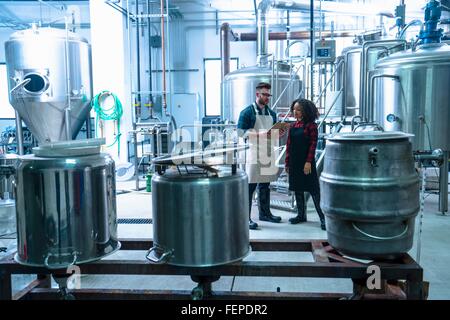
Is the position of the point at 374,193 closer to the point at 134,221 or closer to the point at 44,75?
the point at 134,221

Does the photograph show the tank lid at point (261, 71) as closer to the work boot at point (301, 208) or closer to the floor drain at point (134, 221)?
the work boot at point (301, 208)

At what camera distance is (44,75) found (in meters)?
4.32

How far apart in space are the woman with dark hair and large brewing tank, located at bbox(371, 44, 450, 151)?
1.11 m

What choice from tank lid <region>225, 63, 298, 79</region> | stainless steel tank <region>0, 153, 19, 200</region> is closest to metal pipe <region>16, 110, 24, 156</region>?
stainless steel tank <region>0, 153, 19, 200</region>

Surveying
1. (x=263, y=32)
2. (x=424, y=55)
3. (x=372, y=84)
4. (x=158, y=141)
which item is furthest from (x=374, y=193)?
(x=263, y=32)

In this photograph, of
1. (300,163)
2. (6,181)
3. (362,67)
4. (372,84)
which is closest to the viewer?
(6,181)

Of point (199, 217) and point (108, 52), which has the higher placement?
point (108, 52)

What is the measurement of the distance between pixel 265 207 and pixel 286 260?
1085mm

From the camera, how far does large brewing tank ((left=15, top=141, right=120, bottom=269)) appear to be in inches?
50.8

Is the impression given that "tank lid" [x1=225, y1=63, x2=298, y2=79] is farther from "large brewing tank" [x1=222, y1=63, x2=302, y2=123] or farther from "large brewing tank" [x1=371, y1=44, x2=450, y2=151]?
"large brewing tank" [x1=371, y1=44, x2=450, y2=151]

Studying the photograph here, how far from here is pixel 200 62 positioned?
9.36 m

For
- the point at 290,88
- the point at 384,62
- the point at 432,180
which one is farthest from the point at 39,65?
the point at 432,180

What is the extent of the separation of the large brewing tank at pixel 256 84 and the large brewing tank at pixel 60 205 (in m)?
4.22

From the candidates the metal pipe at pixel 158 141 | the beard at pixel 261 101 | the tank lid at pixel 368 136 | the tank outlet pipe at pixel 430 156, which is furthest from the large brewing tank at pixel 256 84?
the tank lid at pixel 368 136
